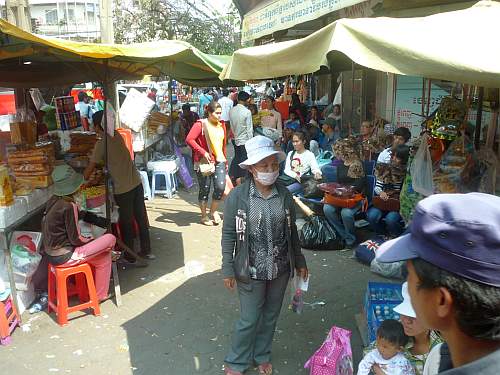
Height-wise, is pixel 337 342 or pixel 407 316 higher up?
pixel 407 316

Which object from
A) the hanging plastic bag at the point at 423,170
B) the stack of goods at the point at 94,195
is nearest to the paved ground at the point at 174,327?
the stack of goods at the point at 94,195

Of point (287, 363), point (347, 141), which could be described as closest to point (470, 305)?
point (287, 363)

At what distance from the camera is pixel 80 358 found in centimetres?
380

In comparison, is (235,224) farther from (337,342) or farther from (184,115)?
(184,115)

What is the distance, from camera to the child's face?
289 centimetres

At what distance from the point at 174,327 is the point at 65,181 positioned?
1969 mm

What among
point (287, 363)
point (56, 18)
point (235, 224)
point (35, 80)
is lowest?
point (287, 363)

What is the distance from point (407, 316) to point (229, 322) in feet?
6.18

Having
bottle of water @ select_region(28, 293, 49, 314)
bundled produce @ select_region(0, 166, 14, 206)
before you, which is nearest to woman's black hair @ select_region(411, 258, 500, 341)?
bundled produce @ select_region(0, 166, 14, 206)

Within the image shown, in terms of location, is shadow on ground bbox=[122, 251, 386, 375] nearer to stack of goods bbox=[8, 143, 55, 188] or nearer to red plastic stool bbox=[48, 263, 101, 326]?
red plastic stool bbox=[48, 263, 101, 326]

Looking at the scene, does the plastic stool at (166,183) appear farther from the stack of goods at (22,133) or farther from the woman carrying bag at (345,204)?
the woman carrying bag at (345,204)

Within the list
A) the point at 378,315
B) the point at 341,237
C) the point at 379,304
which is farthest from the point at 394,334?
the point at 341,237

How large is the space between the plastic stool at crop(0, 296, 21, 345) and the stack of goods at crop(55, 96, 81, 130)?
490 centimetres

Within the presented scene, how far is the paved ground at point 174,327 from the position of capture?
3.72 metres
